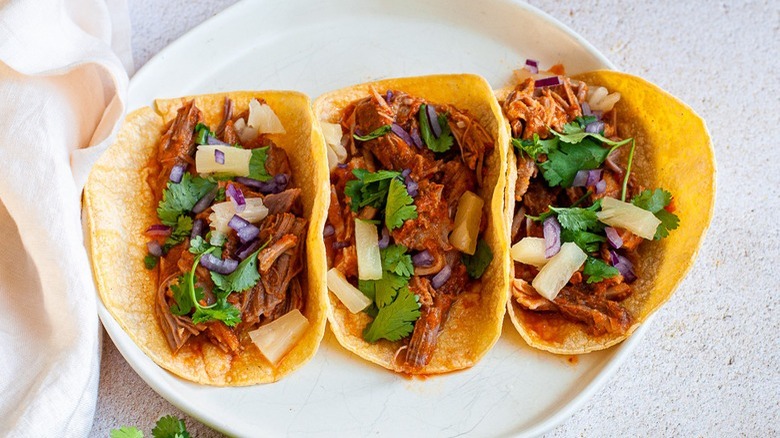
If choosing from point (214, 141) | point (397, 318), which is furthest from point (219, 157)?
point (397, 318)

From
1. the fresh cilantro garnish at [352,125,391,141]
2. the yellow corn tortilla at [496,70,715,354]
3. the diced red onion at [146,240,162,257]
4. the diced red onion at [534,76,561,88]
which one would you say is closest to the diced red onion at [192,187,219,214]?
the diced red onion at [146,240,162,257]

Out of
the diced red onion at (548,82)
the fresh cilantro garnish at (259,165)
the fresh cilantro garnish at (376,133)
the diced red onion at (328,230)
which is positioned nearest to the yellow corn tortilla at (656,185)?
the diced red onion at (548,82)

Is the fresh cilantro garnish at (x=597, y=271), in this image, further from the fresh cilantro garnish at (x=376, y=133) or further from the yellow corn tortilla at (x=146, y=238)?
the yellow corn tortilla at (x=146, y=238)

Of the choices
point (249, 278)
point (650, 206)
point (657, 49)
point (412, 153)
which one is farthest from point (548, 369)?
point (657, 49)

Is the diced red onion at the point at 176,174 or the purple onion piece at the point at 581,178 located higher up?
the purple onion piece at the point at 581,178

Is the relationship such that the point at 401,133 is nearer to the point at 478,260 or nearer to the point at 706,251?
the point at 478,260

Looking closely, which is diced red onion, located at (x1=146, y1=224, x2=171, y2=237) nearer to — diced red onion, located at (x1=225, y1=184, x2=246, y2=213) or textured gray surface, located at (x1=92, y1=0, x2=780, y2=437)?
diced red onion, located at (x1=225, y1=184, x2=246, y2=213)
